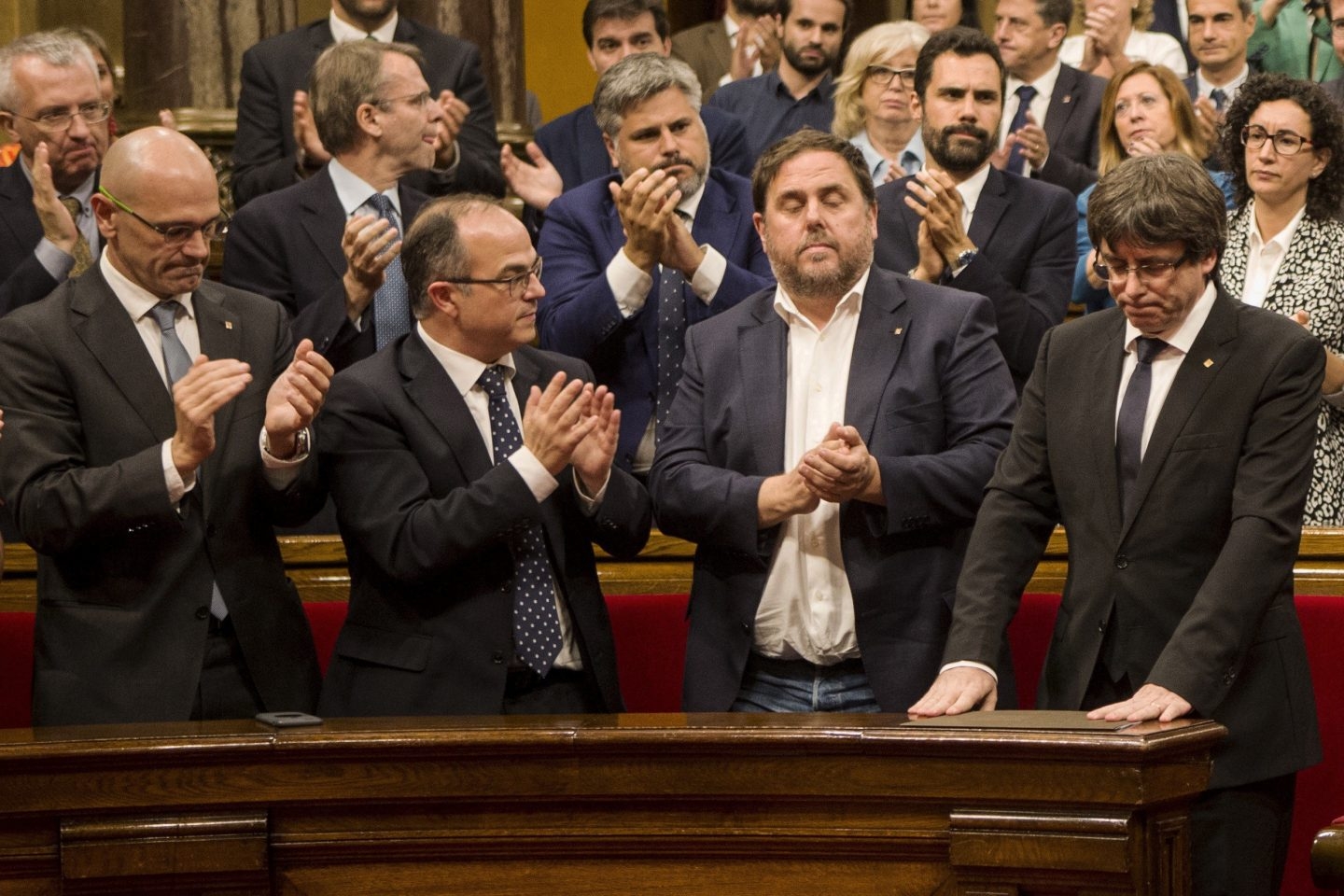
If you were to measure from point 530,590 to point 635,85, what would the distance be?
1395 millimetres

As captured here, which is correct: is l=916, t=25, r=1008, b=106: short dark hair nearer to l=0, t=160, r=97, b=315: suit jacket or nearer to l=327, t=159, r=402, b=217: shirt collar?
l=327, t=159, r=402, b=217: shirt collar

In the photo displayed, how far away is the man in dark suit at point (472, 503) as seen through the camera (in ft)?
9.62

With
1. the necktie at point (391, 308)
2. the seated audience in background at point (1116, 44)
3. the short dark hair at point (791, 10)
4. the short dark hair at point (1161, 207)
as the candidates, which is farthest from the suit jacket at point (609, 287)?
the seated audience in background at point (1116, 44)

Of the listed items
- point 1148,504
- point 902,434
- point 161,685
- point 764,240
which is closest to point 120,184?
point 161,685

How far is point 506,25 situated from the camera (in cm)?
564

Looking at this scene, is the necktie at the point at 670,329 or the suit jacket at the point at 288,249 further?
the suit jacket at the point at 288,249

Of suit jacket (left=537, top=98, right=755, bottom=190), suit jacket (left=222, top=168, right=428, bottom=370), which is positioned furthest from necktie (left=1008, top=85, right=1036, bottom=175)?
suit jacket (left=222, top=168, right=428, bottom=370)

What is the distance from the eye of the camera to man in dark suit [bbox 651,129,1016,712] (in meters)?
2.93

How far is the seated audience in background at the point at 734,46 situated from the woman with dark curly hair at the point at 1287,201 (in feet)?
7.16

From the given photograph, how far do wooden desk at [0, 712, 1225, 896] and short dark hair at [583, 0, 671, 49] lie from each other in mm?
3276

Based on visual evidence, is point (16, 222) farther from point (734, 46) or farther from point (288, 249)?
point (734, 46)

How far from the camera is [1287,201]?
4.08 meters

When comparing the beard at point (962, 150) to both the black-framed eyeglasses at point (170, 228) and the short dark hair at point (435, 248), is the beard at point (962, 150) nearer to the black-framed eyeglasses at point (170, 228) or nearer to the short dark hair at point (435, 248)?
the short dark hair at point (435, 248)

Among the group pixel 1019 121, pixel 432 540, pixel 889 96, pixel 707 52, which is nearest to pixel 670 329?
pixel 432 540
